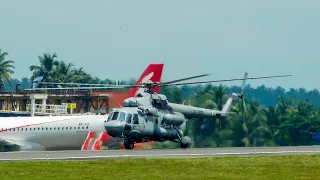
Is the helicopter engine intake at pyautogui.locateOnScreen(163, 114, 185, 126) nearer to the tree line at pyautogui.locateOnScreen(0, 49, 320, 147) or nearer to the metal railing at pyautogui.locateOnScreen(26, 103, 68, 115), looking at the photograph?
the tree line at pyautogui.locateOnScreen(0, 49, 320, 147)

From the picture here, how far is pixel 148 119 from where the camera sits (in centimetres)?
7088

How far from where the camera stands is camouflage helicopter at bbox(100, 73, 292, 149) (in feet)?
229

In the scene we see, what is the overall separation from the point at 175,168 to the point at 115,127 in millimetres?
24128

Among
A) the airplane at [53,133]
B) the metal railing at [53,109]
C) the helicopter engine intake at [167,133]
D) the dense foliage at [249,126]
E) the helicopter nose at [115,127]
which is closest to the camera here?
the helicopter nose at [115,127]

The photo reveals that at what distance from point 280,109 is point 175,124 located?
3411cm

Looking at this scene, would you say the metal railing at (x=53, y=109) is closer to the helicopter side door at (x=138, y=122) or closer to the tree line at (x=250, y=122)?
the tree line at (x=250, y=122)

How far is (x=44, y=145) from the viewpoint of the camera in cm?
8338

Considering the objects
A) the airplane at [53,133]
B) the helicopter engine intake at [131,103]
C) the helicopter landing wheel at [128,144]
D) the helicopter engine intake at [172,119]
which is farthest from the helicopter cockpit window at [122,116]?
the airplane at [53,133]

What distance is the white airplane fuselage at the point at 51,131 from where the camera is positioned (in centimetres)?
7981

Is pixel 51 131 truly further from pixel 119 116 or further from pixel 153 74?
pixel 119 116

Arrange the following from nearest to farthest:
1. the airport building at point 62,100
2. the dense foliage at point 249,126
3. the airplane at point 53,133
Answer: the airplane at point 53,133 → the dense foliage at point 249,126 → the airport building at point 62,100

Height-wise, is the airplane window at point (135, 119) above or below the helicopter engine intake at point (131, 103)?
below

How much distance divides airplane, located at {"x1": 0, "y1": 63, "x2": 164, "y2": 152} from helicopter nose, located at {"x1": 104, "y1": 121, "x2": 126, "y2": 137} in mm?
8932

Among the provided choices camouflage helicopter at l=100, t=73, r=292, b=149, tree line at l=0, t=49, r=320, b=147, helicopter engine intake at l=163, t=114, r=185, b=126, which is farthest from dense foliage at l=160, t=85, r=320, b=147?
helicopter engine intake at l=163, t=114, r=185, b=126
